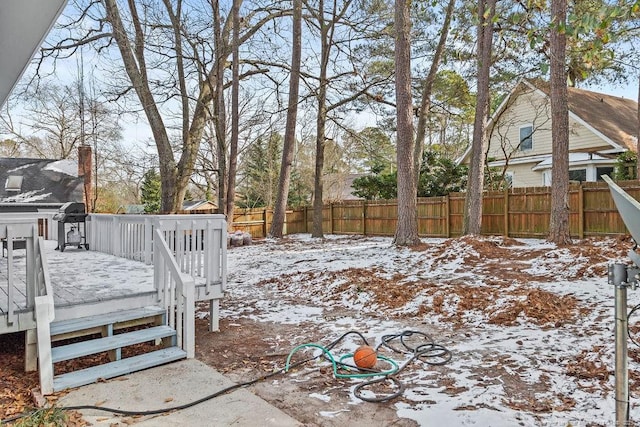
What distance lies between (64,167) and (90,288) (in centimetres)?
1488

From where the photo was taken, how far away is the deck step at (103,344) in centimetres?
332

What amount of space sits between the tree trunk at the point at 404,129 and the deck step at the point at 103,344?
22.8ft

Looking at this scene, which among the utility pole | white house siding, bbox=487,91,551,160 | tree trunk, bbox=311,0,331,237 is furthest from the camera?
white house siding, bbox=487,91,551,160

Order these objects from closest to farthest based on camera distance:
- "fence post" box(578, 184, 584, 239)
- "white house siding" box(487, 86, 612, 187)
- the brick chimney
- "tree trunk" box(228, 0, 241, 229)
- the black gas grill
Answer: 1. the black gas grill
2. "fence post" box(578, 184, 584, 239)
3. "tree trunk" box(228, 0, 241, 229)
4. "white house siding" box(487, 86, 612, 187)
5. the brick chimney

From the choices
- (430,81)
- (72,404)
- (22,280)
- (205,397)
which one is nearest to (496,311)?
(205,397)

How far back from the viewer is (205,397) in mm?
3006

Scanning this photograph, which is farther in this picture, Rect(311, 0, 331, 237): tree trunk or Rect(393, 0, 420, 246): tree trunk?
Rect(311, 0, 331, 237): tree trunk

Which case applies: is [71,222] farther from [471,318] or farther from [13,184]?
[13,184]

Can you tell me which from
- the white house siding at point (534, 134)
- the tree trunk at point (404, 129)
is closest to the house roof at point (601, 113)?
the white house siding at point (534, 134)

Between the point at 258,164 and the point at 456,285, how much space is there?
59.9 feet

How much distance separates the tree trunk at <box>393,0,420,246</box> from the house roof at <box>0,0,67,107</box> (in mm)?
7276

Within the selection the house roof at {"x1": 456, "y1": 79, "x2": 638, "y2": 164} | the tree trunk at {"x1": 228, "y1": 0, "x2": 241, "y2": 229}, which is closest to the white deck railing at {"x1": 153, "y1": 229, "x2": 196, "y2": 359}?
the tree trunk at {"x1": 228, "y1": 0, "x2": 241, "y2": 229}

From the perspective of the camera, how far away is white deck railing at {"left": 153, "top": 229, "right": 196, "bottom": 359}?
3875mm

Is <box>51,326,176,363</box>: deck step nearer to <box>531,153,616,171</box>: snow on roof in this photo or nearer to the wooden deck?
the wooden deck
